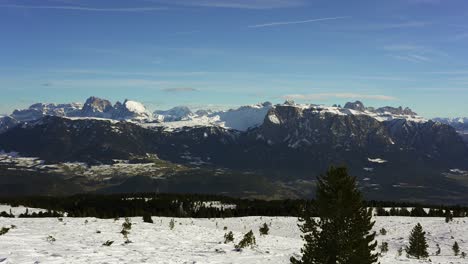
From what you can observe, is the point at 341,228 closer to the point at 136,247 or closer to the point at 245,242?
the point at 245,242

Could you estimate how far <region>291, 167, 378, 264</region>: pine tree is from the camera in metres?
23.4

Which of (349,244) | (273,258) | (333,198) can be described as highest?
(333,198)

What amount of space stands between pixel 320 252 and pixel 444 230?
4202 cm

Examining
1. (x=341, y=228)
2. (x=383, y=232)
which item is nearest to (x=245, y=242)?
(x=341, y=228)

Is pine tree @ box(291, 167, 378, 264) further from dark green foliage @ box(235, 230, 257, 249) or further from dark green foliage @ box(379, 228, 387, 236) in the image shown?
dark green foliage @ box(379, 228, 387, 236)

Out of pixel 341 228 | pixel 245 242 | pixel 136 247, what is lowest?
pixel 136 247

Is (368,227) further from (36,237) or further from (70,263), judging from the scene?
(36,237)

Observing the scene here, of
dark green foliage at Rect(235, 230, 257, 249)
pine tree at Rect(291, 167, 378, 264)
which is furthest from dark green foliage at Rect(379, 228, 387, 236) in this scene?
pine tree at Rect(291, 167, 378, 264)

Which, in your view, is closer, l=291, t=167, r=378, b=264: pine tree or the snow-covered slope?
l=291, t=167, r=378, b=264: pine tree

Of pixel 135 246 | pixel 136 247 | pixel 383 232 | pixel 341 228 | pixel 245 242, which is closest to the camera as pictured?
pixel 341 228

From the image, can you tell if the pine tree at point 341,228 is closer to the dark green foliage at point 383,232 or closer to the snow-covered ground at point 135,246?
the snow-covered ground at point 135,246

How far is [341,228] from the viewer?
2406cm

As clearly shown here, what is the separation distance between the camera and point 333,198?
24.4 meters

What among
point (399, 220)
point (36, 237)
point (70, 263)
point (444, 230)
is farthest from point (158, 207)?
point (70, 263)
